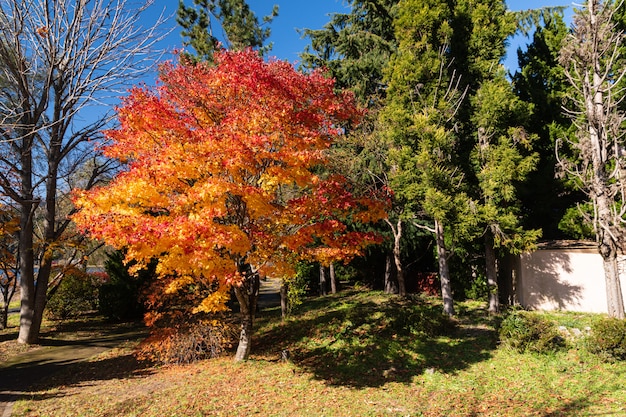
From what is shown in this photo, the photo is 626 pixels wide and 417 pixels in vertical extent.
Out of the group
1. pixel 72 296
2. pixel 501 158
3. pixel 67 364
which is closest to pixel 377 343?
pixel 501 158

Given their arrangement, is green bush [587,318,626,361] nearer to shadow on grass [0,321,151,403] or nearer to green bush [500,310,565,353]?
green bush [500,310,565,353]

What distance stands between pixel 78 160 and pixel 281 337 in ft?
37.1

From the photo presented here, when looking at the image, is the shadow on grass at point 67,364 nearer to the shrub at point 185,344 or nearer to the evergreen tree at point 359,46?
the shrub at point 185,344

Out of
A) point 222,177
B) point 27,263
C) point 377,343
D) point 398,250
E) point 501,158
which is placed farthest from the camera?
point 398,250

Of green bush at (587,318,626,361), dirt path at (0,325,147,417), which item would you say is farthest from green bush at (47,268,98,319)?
green bush at (587,318,626,361)

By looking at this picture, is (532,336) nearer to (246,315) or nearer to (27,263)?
(246,315)

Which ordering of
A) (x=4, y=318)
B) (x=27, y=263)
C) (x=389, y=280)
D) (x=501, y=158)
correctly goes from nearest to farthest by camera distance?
(x=501, y=158) → (x=27, y=263) → (x=4, y=318) → (x=389, y=280)

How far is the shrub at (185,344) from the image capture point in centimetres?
1015

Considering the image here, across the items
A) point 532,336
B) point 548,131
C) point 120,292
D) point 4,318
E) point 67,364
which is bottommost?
point 67,364

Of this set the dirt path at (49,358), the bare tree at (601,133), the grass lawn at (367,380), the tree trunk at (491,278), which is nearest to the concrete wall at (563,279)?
the grass lawn at (367,380)

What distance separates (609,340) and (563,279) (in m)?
4.96

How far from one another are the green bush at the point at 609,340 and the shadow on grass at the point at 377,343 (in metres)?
2.25

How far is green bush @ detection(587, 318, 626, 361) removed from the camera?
851 cm

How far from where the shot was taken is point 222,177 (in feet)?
25.6
